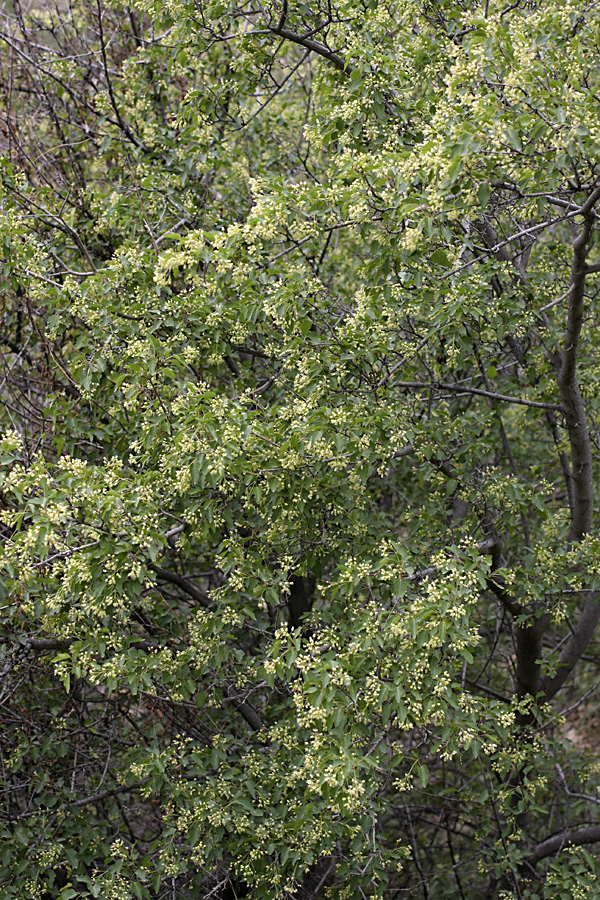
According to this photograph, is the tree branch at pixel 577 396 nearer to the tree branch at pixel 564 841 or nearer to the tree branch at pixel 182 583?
the tree branch at pixel 564 841

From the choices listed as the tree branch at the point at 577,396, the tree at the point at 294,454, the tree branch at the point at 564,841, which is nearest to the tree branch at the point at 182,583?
the tree at the point at 294,454

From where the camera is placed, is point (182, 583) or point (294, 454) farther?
point (182, 583)

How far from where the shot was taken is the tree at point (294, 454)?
12.3 feet

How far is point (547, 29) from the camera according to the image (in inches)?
150

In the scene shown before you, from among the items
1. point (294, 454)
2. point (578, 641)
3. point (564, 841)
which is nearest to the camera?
point (294, 454)

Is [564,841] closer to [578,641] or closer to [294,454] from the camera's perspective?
[578,641]

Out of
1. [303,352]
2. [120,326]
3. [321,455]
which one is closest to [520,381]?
[303,352]

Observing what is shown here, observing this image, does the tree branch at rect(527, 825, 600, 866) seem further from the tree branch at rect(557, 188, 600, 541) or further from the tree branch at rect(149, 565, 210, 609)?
the tree branch at rect(149, 565, 210, 609)

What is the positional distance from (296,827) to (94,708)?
2308 millimetres

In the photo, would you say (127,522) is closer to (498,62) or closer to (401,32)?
(498,62)

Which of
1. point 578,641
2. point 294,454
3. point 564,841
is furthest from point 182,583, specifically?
point 564,841

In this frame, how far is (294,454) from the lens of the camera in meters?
4.09

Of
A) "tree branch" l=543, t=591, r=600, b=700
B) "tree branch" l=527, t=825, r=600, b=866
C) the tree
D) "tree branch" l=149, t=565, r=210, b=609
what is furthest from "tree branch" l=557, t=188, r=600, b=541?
"tree branch" l=149, t=565, r=210, b=609

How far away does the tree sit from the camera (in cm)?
375
